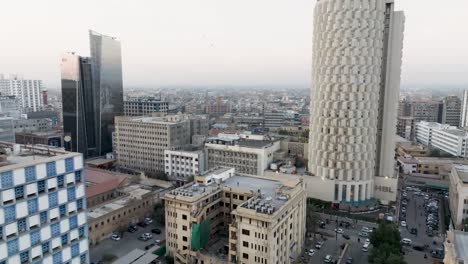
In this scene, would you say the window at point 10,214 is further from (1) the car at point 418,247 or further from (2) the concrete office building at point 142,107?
(2) the concrete office building at point 142,107

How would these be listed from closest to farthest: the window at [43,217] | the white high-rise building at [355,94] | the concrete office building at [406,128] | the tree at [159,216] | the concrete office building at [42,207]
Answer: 1. the concrete office building at [42,207]
2. the window at [43,217]
3. the tree at [159,216]
4. the white high-rise building at [355,94]
5. the concrete office building at [406,128]

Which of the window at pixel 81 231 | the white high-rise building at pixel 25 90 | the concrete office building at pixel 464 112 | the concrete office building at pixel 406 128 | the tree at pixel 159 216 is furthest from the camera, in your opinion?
Answer: the white high-rise building at pixel 25 90

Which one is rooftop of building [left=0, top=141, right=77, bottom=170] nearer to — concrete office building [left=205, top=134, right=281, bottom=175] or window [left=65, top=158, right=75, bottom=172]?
window [left=65, top=158, right=75, bottom=172]

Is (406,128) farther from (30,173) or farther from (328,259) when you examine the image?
(30,173)

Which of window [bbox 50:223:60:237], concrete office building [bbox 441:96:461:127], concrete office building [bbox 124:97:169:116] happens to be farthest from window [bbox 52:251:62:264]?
concrete office building [bbox 441:96:461:127]

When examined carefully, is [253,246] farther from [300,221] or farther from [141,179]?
[141,179]

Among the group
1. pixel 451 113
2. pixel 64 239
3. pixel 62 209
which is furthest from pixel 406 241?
pixel 451 113

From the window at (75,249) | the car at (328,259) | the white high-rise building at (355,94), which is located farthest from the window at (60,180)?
the white high-rise building at (355,94)

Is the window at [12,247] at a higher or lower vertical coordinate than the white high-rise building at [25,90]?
lower
